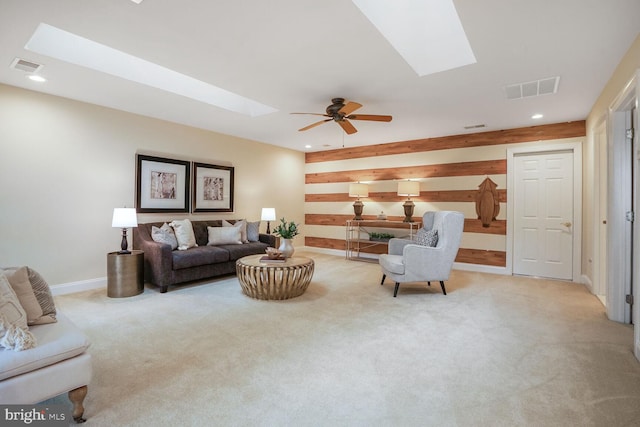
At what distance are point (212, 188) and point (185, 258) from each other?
1.76 m

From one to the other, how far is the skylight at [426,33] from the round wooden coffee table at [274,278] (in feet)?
7.98

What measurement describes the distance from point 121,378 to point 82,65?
2.87m

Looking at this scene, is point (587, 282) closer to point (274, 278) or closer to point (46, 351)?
point (274, 278)

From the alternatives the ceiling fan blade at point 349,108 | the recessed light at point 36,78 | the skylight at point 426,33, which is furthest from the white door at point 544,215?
the recessed light at point 36,78

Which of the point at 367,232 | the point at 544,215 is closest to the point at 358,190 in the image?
the point at 367,232

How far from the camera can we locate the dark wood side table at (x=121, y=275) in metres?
3.65

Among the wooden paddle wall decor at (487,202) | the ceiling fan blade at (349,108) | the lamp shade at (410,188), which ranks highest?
the ceiling fan blade at (349,108)

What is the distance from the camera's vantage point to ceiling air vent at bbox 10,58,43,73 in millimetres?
2844

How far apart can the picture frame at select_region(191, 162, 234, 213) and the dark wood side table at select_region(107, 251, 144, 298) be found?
5.22 feet

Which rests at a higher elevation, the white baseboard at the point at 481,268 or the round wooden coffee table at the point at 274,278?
the round wooden coffee table at the point at 274,278

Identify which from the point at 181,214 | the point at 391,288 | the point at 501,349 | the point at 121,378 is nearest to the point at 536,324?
the point at 501,349

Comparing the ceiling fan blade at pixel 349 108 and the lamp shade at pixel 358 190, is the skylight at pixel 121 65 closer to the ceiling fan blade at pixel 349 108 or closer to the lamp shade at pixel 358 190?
the ceiling fan blade at pixel 349 108

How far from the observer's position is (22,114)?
3.51 meters

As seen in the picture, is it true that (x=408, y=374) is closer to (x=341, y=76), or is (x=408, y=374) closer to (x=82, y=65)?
(x=341, y=76)
